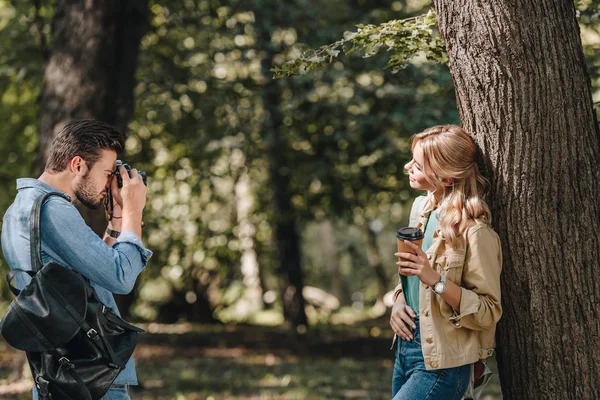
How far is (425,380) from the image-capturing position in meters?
3.18

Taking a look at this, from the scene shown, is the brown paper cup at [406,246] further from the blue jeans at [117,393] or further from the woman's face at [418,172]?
the blue jeans at [117,393]

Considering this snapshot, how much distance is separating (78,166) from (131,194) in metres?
0.24

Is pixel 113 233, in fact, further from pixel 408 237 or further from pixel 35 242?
pixel 408 237

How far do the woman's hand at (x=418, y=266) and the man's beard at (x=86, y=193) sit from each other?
1.27 m

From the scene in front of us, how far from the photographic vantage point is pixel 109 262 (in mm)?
2879

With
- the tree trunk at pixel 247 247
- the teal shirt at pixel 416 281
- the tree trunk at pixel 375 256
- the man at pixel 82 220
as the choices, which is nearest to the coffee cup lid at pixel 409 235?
the teal shirt at pixel 416 281

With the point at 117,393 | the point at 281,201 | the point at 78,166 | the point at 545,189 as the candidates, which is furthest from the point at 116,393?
the point at 281,201

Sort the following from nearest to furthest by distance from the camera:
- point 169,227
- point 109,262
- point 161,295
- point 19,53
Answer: point 109,262 < point 19,53 < point 169,227 < point 161,295

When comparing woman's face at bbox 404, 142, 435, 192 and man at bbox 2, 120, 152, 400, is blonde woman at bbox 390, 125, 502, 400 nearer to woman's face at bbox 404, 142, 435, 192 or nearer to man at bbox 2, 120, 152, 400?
woman's face at bbox 404, 142, 435, 192

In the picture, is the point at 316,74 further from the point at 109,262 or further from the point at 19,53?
the point at 109,262

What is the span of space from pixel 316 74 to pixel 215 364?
4325 millimetres

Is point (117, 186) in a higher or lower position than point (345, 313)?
higher

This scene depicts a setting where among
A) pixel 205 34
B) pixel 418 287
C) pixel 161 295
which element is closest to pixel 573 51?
pixel 418 287

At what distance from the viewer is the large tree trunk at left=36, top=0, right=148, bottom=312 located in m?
7.44
